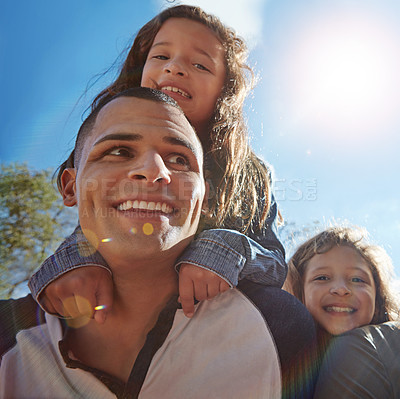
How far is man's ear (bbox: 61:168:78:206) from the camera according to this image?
2174mm

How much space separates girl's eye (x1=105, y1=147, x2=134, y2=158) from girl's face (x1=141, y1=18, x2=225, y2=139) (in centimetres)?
119

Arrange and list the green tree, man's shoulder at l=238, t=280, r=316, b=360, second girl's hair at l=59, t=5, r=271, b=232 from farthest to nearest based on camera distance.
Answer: the green tree, second girl's hair at l=59, t=5, r=271, b=232, man's shoulder at l=238, t=280, r=316, b=360

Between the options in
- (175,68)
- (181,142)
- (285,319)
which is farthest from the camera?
(175,68)

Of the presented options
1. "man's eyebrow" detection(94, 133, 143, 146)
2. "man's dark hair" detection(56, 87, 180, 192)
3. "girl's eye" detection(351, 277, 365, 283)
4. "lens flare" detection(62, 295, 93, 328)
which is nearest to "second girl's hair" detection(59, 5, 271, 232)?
"man's dark hair" detection(56, 87, 180, 192)

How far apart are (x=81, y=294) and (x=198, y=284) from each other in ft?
1.86

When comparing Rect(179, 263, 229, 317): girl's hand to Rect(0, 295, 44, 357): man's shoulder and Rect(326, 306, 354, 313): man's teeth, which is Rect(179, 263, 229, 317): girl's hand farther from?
Rect(326, 306, 354, 313): man's teeth

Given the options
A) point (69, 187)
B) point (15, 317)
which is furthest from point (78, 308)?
point (69, 187)

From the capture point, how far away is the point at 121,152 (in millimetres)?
1898

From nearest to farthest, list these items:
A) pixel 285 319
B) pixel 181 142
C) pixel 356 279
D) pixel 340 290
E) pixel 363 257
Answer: pixel 285 319, pixel 181 142, pixel 340 290, pixel 356 279, pixel 363 257

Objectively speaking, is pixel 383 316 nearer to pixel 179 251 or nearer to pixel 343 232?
pixel 343 232

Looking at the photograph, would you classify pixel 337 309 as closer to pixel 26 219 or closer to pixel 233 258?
pixel 233 258

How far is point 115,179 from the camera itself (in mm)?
1784

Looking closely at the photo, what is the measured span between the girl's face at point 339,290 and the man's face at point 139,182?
1.88m

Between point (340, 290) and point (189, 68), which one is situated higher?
point (189, 68)
